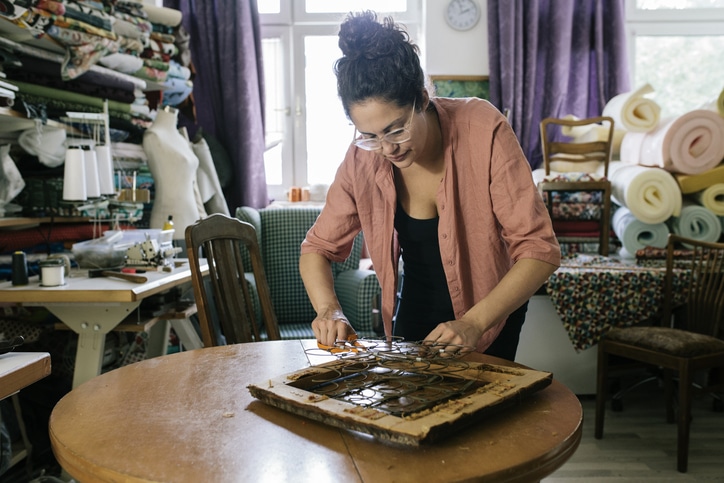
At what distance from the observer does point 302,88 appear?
16.0ft

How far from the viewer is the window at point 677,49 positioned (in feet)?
16.0

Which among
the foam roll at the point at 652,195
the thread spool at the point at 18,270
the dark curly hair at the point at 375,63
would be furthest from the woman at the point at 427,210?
the foam roll at the point at 652,195

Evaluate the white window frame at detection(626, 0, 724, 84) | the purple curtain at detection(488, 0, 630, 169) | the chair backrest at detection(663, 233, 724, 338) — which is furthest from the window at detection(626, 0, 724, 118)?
the chair backrest at detection(663, 233, 724, 338)

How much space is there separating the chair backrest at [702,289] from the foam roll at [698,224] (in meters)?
0.30

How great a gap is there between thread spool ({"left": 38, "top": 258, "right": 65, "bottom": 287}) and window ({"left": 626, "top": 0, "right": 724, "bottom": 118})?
422 centimetres

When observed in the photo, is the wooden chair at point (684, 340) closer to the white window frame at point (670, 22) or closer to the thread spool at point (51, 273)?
the white window frame at point (670, 22)

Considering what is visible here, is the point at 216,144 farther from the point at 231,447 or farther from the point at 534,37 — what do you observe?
the point at 231,447

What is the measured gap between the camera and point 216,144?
4512 mm

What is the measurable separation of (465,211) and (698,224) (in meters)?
2.62

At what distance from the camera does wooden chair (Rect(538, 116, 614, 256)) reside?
3820 mm

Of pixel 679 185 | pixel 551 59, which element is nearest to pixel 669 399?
pixel 679 185

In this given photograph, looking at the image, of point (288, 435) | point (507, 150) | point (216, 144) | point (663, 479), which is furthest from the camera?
point (216, 144)

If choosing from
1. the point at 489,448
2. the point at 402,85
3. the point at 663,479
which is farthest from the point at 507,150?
the point at 663,479

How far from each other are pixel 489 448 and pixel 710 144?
3.24 m
